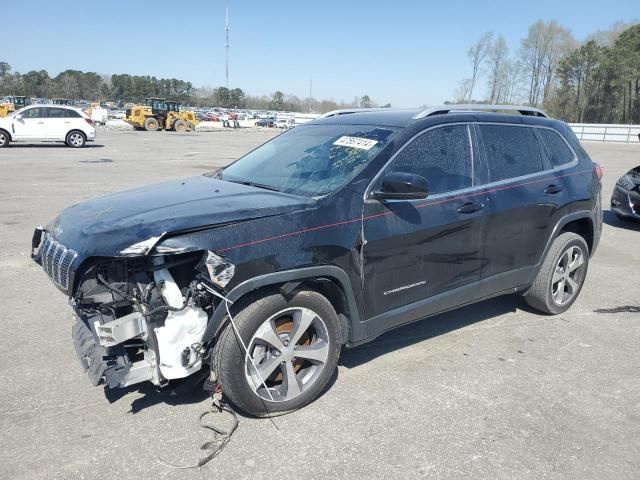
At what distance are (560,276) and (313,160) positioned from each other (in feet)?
8.92

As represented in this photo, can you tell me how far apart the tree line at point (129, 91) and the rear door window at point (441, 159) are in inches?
3482

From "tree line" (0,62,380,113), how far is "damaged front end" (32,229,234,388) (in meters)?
89.9

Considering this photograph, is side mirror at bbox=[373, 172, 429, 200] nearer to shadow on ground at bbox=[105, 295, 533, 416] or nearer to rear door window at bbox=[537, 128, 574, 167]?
shadow on ground at bbox=[105, 295, 533, 416]

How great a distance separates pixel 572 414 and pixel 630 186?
7.39 meters

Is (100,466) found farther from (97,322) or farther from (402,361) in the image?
(402,361)

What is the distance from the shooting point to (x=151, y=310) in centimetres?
285

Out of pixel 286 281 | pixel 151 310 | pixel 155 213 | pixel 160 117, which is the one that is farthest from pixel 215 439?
pixel 160 117

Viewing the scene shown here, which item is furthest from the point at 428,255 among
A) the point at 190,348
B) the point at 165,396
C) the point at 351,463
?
the point at 165,396

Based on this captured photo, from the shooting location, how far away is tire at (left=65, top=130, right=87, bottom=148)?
21.9 meters

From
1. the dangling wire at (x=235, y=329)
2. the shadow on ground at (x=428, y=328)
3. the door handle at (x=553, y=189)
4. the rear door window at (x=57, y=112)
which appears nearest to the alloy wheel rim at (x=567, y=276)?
the shadow on ground at (x=428, y=328)

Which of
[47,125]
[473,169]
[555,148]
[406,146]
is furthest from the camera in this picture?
[47,125]

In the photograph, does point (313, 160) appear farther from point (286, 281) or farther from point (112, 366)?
point (112, 366)

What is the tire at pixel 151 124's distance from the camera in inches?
1507

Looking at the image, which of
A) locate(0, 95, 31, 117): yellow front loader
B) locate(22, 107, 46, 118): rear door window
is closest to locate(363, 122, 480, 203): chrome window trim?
locate(22, 107, 46, 118): rear door window
